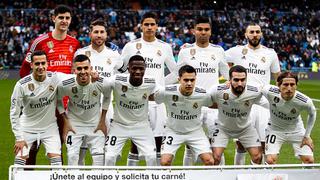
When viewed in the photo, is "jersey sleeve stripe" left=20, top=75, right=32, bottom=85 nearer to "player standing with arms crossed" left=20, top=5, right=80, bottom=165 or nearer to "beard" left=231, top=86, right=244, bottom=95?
"player standing with arms crossed" left=20, top=5, right=80, bottom=165

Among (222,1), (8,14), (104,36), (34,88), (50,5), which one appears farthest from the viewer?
(222,1)

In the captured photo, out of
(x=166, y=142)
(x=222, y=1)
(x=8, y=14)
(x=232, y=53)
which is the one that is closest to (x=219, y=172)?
(x=166, y=142)

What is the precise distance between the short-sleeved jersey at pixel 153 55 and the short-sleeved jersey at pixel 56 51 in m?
0.80

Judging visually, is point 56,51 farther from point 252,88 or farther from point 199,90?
point 252,88

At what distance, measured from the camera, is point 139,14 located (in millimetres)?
39938

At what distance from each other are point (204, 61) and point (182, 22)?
31242mm

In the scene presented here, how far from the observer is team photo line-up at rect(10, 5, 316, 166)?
817cm

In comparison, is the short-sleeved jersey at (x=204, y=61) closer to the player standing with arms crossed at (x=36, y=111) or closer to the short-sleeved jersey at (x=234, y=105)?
the short-sleeved jersey at (x=234, y=105)

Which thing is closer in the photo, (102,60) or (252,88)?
(252,88)

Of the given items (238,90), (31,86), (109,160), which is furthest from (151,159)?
(31,86)

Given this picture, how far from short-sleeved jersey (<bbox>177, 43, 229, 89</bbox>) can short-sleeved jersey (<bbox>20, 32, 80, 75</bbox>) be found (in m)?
1.61

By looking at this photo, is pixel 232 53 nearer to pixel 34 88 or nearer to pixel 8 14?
pixel 34 88

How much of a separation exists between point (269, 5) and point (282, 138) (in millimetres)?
37901

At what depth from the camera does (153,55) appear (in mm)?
9016
